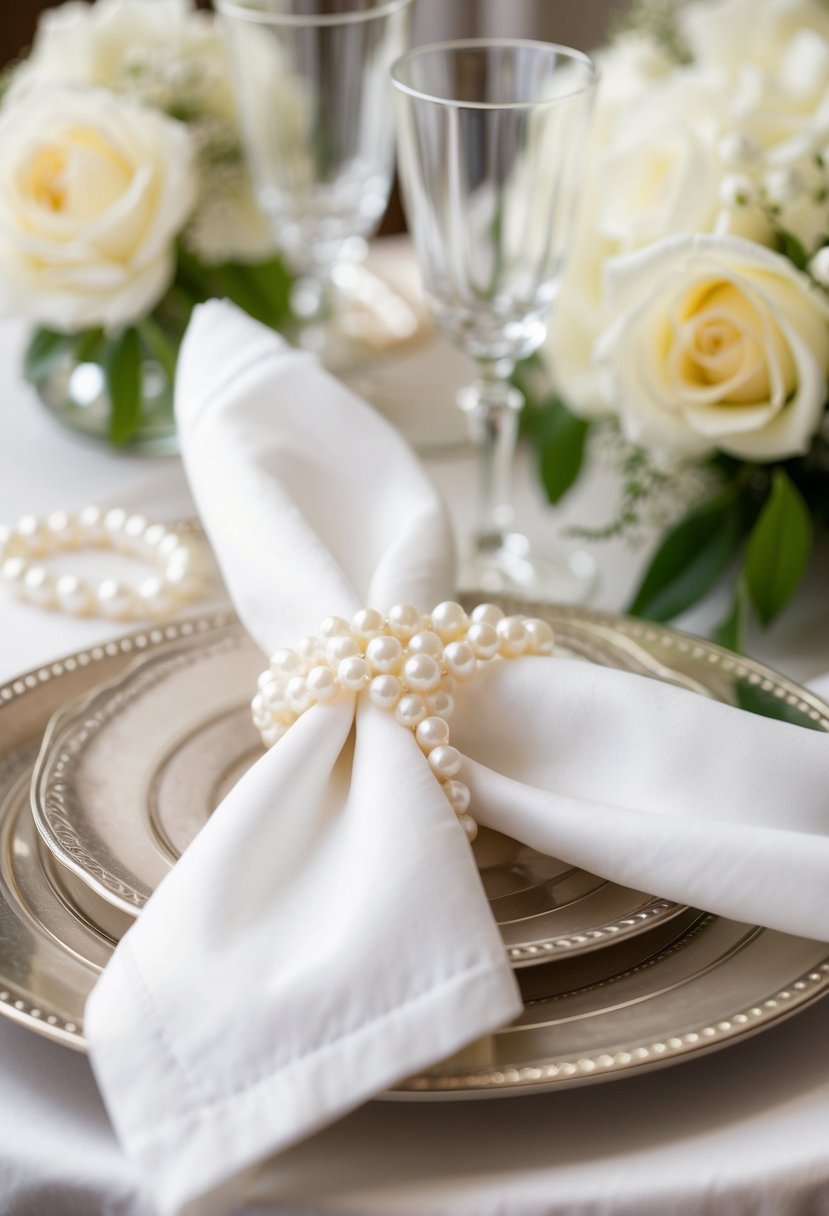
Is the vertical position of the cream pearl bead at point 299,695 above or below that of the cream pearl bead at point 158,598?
above

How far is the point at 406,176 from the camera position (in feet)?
2.71

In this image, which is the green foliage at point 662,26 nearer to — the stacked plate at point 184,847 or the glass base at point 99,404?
the glass base at point 99,404

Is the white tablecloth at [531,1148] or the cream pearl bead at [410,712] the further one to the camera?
the cream pearl bead at [410,712]

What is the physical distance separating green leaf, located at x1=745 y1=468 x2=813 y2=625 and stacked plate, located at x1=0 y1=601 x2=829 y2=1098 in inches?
5.7

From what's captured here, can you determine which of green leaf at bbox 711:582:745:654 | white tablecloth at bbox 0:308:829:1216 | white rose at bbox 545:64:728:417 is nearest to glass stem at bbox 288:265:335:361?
white rose at bbox 545:64:728:417

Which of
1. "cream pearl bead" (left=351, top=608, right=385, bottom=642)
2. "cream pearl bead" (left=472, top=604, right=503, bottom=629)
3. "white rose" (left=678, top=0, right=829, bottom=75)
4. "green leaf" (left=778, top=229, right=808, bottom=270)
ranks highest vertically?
"white rose" (left=678, top=0, right=829, bottom=75)

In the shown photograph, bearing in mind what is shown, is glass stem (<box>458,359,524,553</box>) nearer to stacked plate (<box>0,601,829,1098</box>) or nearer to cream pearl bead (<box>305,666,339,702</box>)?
stacked plate (<box>0,601,829,1098</box>)

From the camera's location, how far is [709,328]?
2.64 ft

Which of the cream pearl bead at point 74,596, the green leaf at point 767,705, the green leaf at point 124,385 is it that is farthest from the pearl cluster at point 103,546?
the green leaf at point 767,705

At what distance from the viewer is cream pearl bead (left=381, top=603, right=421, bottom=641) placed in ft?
1.80

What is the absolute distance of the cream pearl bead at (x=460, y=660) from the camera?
55 cm

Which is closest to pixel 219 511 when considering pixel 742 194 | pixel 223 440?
pixel 223 440

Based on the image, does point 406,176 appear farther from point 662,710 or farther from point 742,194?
point 662,710

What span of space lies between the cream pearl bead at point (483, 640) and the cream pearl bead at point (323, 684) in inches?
2.3
